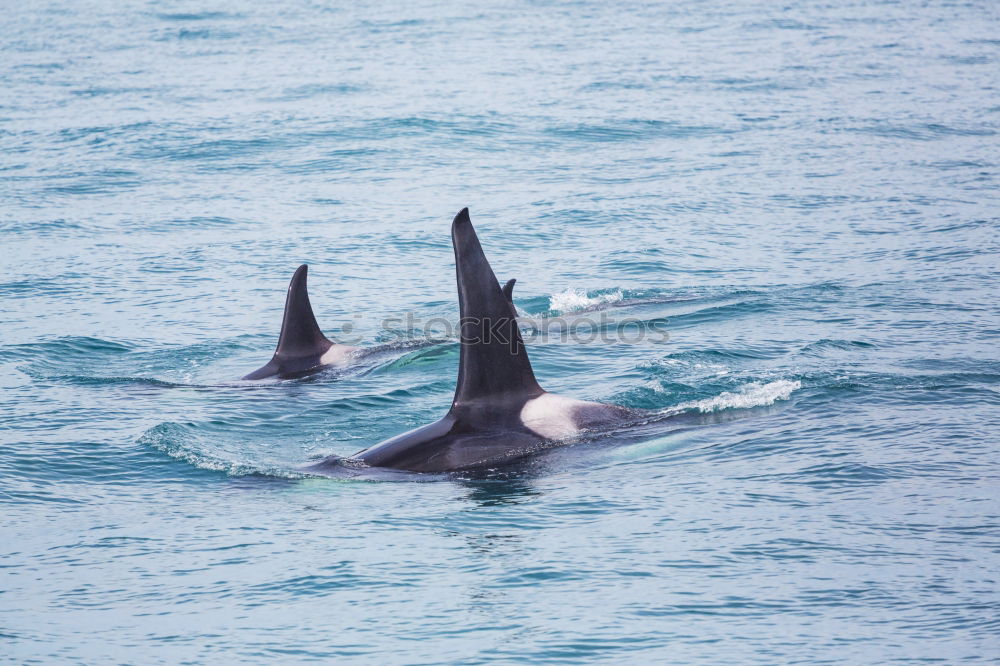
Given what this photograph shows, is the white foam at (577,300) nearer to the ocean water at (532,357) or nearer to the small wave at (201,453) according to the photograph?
the ocean water at (532,357)

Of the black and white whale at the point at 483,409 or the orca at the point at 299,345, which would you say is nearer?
the black and white whale at the point at 483,409

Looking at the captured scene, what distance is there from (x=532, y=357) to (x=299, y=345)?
3047mm

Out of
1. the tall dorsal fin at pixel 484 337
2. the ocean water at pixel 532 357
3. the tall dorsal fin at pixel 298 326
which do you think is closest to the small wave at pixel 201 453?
the ocean water at pixel 532 357

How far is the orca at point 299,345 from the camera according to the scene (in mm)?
17344

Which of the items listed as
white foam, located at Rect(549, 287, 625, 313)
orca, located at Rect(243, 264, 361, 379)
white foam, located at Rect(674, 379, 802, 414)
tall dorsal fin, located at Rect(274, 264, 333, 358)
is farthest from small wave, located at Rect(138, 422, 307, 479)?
white foam, located at Rect(549, 287, 625, 313)

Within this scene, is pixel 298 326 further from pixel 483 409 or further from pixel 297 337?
pixel 483 409

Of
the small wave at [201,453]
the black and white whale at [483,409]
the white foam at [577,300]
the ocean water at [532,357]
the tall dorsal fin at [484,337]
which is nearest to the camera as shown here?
the ocean water at [532,357]

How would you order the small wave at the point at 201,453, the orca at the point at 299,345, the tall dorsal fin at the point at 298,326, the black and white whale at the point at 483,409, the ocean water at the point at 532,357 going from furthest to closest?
1. the tall dorsal fin at the point at 298,326
2. the orca at the point at 299,345
3. the small wave at the point at 201,453
4. the black and white whale at the point at 483,409
5. the ocean water at the point at 532,357

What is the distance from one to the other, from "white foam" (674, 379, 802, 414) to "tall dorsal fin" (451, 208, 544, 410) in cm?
235

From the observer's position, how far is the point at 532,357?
18047 millimetres

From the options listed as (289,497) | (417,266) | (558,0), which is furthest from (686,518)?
(558,0)

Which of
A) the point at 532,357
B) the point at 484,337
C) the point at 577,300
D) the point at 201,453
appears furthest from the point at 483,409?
the point at 577,300

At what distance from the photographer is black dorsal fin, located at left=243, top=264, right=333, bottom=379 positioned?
17.4 meters

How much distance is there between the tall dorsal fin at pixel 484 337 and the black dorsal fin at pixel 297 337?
16.9 feet
